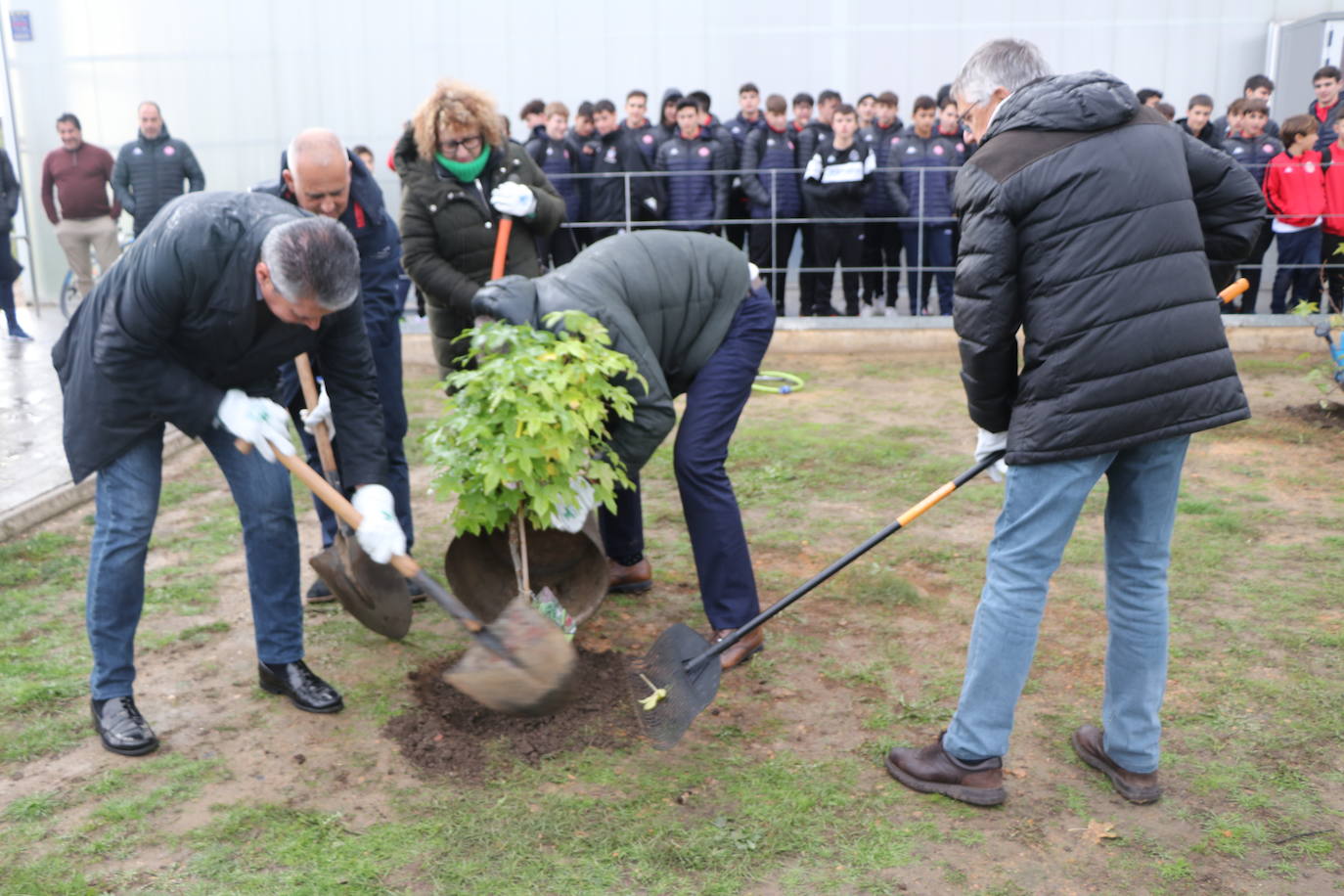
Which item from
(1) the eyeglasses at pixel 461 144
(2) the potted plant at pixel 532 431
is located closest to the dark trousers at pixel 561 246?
(1) the eyeglasses at pixel 461 144

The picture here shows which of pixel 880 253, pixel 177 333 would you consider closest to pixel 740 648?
pixel 177 333

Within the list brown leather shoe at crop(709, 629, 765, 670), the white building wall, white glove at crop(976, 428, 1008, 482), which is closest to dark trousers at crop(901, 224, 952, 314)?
the white building wall

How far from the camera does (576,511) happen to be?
378 cm

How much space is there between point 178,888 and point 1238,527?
14.3ft

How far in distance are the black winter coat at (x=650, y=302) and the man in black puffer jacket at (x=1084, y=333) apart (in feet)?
3.50

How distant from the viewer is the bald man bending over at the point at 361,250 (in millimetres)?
3994

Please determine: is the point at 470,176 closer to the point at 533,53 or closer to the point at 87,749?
the point at 87,749

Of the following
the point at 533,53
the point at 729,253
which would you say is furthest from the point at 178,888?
the point at 533,53

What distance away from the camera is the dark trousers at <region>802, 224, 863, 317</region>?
9.98 meters

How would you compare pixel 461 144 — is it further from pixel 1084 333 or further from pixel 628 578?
pixel 1084 333

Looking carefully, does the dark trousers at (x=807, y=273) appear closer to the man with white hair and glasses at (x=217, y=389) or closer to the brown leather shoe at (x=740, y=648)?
the brown leather shoe at (x=740, y=648)

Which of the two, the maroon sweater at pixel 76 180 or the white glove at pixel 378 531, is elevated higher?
the maroon sweater at pixel 76 180

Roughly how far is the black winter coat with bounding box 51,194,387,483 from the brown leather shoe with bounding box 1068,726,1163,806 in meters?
2.43

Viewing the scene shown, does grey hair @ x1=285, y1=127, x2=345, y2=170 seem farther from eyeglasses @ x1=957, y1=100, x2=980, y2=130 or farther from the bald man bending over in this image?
eyeglasses @ x1=957, y1=100, x2=980, y2=130
